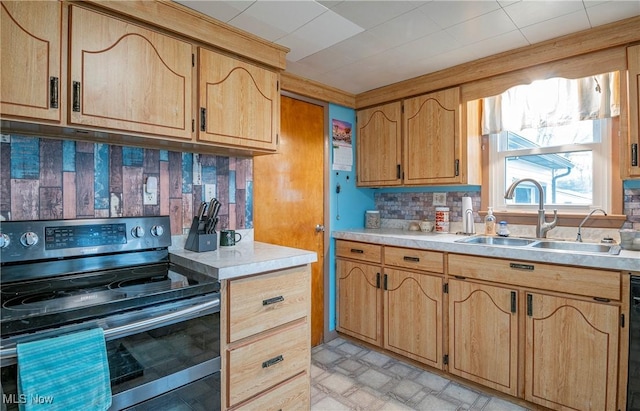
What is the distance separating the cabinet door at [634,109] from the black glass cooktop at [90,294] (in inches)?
90.5

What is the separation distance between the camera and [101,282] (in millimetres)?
1493

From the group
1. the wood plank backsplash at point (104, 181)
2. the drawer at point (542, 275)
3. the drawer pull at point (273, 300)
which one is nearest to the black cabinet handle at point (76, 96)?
the wood plank backsplash at point (104, 181)

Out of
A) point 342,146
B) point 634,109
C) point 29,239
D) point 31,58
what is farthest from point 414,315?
point 31,58

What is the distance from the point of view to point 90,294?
129 centimetres

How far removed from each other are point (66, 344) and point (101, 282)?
1.59ft

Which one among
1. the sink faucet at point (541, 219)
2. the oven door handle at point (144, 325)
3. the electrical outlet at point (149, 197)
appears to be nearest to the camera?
the oven door handle at point (144, 325)

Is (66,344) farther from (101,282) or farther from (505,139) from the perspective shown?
(505,139)

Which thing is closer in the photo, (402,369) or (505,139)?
(402,369)

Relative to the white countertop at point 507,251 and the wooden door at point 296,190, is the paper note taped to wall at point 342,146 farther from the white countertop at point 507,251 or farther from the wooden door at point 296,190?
the white countertop at point 507,251

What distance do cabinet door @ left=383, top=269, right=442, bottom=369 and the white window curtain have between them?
1.31 metres

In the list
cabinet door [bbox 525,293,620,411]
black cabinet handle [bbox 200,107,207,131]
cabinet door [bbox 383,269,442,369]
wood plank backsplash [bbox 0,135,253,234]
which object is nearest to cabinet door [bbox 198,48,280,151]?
black cabinet handle [bbox 200,107,207,131]

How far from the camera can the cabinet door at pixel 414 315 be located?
2.38 meters

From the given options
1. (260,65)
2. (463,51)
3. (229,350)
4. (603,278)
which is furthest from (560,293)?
(260,65)

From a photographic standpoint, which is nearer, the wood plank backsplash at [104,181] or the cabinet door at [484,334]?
the wood plank backsplash at [104,181]
